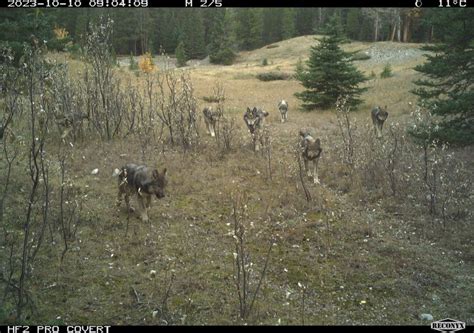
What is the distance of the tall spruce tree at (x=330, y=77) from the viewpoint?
75.8 feet

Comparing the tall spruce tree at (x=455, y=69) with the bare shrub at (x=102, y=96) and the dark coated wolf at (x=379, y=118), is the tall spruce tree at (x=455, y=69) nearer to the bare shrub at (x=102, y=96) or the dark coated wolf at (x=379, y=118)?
the dark coated wolf at (x=379, y=118)

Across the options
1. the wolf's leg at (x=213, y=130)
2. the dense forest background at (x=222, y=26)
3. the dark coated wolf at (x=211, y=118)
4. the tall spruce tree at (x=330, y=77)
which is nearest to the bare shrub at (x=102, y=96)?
the dark coated wolf at (x=211, y=118)

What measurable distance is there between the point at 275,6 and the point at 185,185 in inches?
2918

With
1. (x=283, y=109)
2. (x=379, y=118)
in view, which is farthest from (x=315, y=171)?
(x=283, y=109)

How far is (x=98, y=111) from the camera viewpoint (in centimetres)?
1477

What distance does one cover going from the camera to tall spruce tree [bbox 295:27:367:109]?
23109 millimetres

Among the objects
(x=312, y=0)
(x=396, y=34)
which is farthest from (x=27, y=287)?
(x=312, y=0)

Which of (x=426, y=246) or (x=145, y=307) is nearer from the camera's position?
(x=145, y=307)

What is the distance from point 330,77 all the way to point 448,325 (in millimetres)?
18879

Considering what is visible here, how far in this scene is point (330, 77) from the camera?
77.0 ft

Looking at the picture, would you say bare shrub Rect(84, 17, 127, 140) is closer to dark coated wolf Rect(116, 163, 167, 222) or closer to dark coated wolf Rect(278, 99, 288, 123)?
dark coated wolf Rect(116, 163, 167, 222)

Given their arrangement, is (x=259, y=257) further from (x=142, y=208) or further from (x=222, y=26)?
(x=222, y=26)

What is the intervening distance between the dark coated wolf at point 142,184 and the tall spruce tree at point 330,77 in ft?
52.5

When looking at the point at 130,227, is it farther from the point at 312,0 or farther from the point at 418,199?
the point at 312,0
